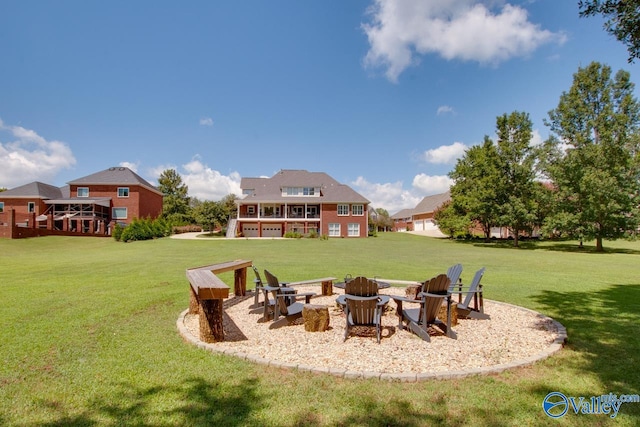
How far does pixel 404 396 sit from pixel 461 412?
0.62m

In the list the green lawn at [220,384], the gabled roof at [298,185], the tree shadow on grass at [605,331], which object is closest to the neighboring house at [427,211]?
the gabled roof at [298,185]

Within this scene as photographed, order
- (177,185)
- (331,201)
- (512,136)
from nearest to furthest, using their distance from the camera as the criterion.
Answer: (512,136)
(331,201)
(177,185)

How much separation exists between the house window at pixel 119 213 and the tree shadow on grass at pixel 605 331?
49.6 meters

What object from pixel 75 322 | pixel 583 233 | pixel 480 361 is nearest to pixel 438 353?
pixel 480 361

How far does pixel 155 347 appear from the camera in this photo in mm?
5430

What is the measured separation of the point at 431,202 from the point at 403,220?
1494 cm

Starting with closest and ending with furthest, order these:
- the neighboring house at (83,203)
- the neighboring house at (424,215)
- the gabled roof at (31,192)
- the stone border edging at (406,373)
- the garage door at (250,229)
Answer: the stone border edging at (406,373), the neighboring house at (83,203), the gabled roof at (31,192), the garage door at (250,229), the neighboring house at (424,215)

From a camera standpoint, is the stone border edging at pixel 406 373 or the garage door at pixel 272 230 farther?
the garage door at pixel 272 230

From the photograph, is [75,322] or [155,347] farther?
[75,322]

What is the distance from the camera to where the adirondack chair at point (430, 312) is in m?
6.00

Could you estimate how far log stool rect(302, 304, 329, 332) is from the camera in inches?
254

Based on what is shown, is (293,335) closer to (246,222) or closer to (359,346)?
(359,346)

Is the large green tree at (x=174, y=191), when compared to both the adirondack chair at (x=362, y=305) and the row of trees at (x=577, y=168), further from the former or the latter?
the adirondack chair at (x=362, y=305)

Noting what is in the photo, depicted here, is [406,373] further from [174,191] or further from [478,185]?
[174,191]
